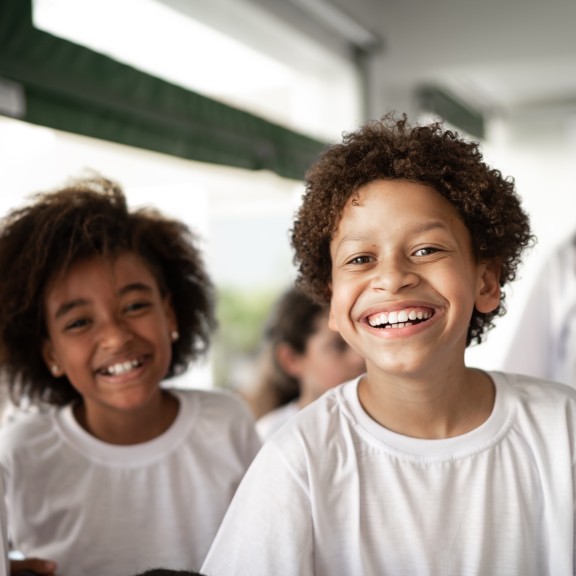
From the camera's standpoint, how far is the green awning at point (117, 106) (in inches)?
77.8

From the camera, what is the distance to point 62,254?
1786 millimetres

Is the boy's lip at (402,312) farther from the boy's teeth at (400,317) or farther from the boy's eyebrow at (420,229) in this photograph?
the boy's eyebrow at (420,229)

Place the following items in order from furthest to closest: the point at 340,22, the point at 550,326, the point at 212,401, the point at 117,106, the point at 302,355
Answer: the point at 340,22, the point at 302,355, the point at 550,326, the point at 117,106, the point at 212,401

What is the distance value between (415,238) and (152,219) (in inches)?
34.2

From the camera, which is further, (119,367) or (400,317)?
(119,367)

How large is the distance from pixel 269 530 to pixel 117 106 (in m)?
1.36

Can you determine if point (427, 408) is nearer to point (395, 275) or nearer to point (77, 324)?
point (395, 275)

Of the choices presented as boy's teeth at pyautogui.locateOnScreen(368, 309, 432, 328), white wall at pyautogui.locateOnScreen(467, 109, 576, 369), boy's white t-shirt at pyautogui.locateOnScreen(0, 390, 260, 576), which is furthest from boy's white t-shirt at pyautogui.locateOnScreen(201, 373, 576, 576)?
white wall at pyautogui.locateOnScreen(467, 109, 576, 369)

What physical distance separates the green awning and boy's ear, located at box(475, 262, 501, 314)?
3.74 ft

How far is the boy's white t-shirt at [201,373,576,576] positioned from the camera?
4.38 ft

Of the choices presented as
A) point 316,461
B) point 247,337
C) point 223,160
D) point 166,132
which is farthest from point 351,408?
point 247,337

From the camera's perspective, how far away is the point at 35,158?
2.41 metres

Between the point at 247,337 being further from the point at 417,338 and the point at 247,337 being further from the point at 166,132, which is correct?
the point at 417,338

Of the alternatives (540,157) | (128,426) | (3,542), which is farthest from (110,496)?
(540,157)
